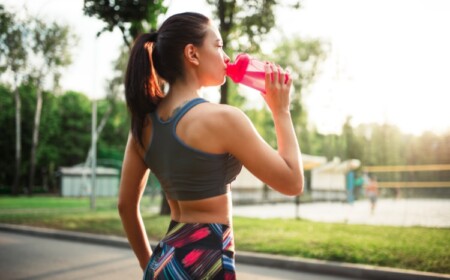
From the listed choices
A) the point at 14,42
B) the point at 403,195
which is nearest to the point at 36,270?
the point at 403,195

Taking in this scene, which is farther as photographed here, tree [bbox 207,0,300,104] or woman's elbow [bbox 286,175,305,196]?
tree [bbox 207,0,300,104]

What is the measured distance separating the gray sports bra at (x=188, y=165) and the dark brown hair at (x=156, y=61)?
100mm

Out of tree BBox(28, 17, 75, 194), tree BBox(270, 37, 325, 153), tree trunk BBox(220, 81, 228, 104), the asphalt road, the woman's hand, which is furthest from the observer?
tree BBox(270, 37, 325, 153)

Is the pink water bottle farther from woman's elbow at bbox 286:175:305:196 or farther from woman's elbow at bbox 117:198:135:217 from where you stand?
woman's elbow at bbox 117:198:135:217

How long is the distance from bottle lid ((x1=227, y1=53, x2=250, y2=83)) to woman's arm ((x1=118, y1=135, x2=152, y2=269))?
42cm

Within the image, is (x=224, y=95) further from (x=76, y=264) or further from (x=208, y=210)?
(x=208, y=210)

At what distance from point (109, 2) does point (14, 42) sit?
27.1m

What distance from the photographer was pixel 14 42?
106 ft

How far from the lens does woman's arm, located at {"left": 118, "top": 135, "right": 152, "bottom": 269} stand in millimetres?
1684

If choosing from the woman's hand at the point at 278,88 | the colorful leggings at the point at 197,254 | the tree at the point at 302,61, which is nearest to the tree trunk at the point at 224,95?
the woman's hand at the point at 278,88

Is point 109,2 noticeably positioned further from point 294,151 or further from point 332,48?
point 332,48

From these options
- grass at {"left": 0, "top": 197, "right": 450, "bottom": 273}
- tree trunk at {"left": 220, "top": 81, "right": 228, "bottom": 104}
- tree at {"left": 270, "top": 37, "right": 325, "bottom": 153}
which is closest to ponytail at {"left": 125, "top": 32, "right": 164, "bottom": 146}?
grass at {"left": 0, "top": 197, "right": 450, "bottom": 273}

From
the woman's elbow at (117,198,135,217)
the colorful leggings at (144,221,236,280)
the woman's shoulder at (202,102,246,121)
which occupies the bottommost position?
the colorful leggings at (144,221,236,280)

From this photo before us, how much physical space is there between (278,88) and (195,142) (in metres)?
0.33
